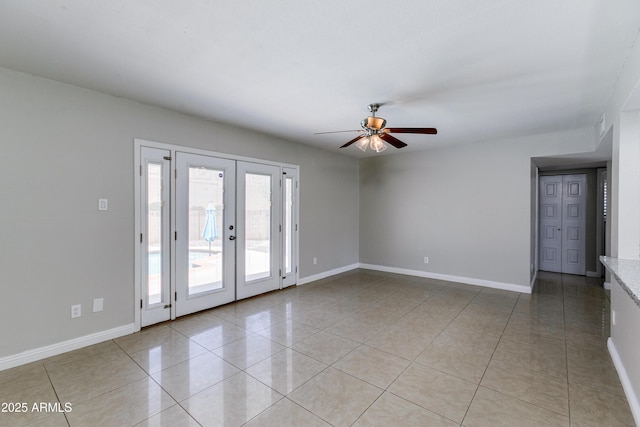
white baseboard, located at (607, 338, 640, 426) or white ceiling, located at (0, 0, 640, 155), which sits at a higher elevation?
white ceiling, located at (0, 0, 640, 155)

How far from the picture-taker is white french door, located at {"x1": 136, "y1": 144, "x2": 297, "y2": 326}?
344 cm

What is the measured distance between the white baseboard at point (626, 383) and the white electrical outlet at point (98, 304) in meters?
4.47

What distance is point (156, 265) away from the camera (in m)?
3.48

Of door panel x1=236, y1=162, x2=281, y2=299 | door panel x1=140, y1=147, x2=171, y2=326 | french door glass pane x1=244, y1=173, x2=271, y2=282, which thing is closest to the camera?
door panel x1=140, y1=147, x2=171, y2=326

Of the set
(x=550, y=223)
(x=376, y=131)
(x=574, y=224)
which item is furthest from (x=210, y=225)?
(x=574, y=224)

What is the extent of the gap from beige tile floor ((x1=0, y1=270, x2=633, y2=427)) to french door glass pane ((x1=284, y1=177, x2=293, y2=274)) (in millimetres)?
1233

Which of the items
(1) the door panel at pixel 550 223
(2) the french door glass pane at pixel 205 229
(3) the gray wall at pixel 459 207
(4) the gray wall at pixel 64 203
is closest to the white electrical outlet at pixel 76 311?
(4) the gray wall at pixel 64 203

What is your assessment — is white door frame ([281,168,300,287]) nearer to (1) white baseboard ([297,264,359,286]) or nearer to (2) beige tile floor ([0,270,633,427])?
(1) white baseboard ([297,264,359,286])

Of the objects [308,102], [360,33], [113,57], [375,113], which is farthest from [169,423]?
[375,113]

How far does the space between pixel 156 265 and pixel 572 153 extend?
6096 mm

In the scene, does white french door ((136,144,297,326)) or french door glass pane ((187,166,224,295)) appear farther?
french door glass pane ((187,166,224,295))

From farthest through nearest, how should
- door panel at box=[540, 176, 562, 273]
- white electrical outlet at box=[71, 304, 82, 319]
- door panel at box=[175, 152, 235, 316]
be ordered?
door panel at box=[540, 176, 562, 273], door panel at box=[175, 152, 235, 316], white electrical outlet at box=[71, 304, 82, 319]

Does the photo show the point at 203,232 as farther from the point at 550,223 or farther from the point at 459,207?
the point at 550,223

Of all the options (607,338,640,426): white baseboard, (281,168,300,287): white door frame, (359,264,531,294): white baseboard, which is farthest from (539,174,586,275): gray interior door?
(281,168,300,287): white door frame
